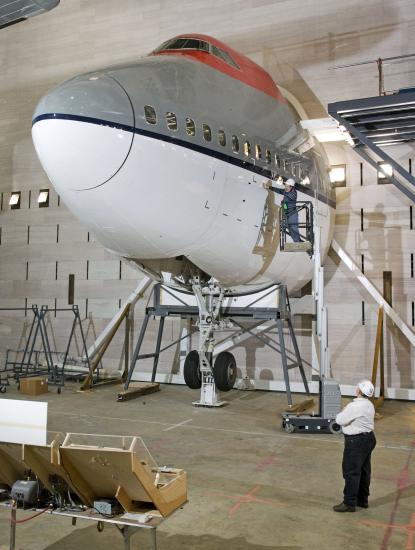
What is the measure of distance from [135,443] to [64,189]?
15.2 ft

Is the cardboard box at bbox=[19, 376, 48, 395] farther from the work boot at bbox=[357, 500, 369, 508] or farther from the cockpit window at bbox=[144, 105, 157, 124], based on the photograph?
the work boot at bbox=[357, 500, 369, 508]

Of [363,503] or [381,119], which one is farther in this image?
[381,119]

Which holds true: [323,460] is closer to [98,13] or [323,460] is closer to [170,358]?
[170,358]

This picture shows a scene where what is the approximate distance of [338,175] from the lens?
14.8 m

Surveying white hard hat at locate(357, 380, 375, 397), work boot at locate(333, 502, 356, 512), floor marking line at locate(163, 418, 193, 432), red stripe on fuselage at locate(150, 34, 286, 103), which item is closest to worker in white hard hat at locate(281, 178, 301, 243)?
red stripe on fuselage at locate(150, 34, 286, 103)

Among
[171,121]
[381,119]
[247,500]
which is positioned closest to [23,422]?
[247,500]

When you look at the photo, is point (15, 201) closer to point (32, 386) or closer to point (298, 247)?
point (32, 386)

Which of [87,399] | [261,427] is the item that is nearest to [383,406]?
[261,427]

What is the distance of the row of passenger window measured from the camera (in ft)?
25.1

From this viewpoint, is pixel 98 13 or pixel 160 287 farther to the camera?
pixel 98 13

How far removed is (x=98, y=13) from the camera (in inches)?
714

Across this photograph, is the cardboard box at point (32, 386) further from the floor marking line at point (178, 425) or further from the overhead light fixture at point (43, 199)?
the overhead light fixture at point (43, 199)

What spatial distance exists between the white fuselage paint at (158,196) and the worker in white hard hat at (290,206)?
234 millimetres

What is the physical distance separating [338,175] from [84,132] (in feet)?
30.2
